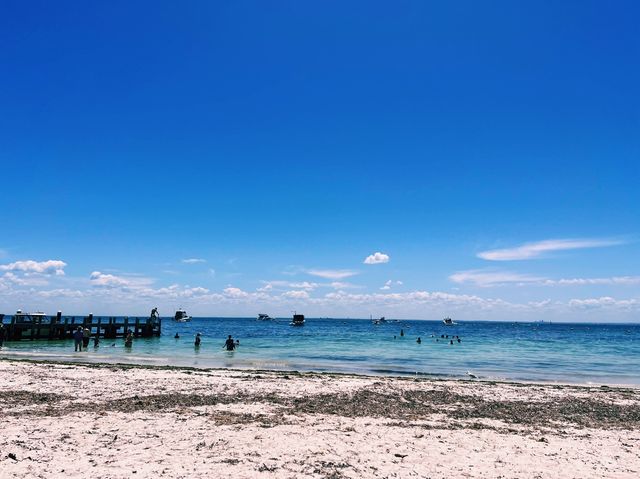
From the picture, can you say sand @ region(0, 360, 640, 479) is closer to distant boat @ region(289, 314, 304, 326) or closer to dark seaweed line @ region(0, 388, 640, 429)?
dark seaweed line @ region(0, 388, 640, 429)

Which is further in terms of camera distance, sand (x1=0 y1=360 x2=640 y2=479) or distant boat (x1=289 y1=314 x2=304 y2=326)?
distant boat (x1=289 y1=314 x2=304 y2=326)

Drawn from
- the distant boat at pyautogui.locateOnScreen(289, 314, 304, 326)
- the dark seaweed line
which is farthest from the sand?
the distant boat at pyautogui.locateOnScreen(289, 314, 304, 326)

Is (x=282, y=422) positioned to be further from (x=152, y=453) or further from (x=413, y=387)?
(x=413, y=387)

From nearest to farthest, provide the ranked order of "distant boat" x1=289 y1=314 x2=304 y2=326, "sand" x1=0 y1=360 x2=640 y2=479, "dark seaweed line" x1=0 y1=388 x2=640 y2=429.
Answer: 1. "sand" x1=0 y1=360 x2=640 y2=479
2. "dark seaweed line" x1=0 y1=388 x2=640 y2=429
3. "distant boat" x1=289 y1=314 x2=304 y2=326

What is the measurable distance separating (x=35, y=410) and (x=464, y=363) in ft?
102

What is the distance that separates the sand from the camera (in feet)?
28.6

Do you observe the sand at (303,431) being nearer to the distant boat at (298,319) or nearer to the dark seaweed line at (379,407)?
the dark seaweed line at (379,407)

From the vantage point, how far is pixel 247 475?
8219 mm

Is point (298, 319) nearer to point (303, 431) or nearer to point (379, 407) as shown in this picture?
point (379, 407)

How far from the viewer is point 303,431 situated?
11281 millimetres

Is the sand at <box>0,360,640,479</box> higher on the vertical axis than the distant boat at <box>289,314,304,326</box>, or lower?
lower

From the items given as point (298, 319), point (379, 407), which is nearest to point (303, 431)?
point (379, 407)

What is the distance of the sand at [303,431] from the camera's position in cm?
872

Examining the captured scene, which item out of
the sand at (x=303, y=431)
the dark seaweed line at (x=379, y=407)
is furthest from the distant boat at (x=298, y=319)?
the dark seaweed line at (x=379, y=407)
